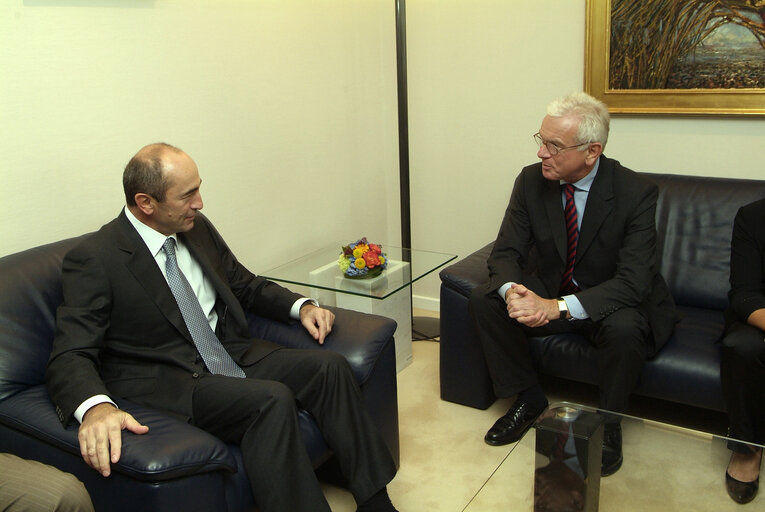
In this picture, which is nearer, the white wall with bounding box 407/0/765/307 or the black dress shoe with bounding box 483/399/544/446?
the black dress shoe with bounding box 483/399/544/446

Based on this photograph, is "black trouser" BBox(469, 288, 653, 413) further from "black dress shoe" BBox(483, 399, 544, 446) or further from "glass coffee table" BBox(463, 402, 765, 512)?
"glass coffee table" BBox(463, 402, 765, 512)

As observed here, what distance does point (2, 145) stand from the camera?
238 cm

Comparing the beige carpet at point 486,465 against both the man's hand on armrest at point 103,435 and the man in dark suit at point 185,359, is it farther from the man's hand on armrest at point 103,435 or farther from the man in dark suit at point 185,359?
the man's hand on armrest at point 103,435

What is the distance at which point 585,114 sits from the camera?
2.80m

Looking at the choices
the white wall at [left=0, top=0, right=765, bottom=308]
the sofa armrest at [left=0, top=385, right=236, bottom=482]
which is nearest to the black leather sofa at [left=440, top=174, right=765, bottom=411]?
the white wall at [left=0, top=0, right=765, bottom=308]

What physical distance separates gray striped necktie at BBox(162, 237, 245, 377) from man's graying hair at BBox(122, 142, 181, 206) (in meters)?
0.18

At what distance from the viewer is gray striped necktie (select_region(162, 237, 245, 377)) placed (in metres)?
2.37

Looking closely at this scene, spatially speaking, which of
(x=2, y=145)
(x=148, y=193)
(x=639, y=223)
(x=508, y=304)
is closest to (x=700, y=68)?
(x=639, y=223)

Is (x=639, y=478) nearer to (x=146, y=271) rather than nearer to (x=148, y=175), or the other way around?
(x=146, y=271)

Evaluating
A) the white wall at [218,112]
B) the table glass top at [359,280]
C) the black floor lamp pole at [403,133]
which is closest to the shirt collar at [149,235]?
the white wall at [218,112]

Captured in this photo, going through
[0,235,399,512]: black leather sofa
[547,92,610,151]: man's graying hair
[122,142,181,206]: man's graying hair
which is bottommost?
[0,235,399,512]: black leather sofa

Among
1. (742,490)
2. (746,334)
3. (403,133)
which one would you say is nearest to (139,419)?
(742,490)

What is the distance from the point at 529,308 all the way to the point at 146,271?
1.39 metres

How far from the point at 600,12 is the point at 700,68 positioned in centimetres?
51
